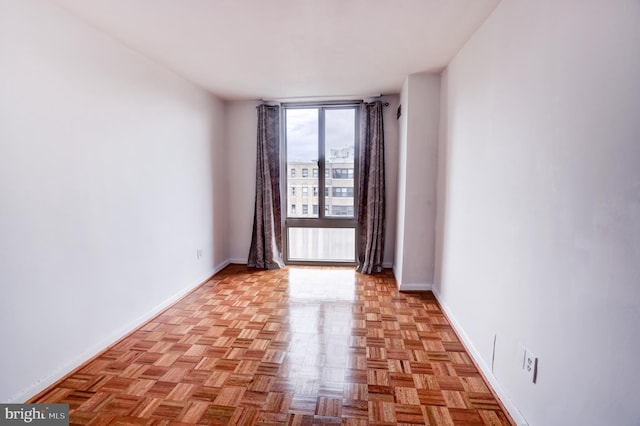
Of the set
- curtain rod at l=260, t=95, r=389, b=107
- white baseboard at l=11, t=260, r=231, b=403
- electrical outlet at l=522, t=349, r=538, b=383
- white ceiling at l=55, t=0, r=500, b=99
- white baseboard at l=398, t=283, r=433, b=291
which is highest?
curtain rod at l=260, t=95, r=389, b=107

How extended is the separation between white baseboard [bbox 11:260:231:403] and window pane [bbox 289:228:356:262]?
165cm

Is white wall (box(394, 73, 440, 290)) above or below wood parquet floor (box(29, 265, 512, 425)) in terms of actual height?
above

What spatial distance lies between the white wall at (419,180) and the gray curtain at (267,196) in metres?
1.73

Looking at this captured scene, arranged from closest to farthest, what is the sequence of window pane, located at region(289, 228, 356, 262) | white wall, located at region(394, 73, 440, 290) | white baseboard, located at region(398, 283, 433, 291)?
white wall, located at region(394, 73, 440, 290)
white baseboard, located at region(398, 283, 433, 291)
window pane, located at region(289, 228, 356, 262)

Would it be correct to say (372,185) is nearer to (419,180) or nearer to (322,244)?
(419,180)

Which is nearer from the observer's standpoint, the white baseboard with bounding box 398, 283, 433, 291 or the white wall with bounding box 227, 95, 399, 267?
the white baseboard with bounding box 398, 283, 433, 291

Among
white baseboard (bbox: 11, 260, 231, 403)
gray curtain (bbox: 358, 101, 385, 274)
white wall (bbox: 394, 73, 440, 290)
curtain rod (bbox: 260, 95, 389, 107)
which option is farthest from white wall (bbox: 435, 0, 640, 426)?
white baseboard (bbox: 11, 260, 231, 403)

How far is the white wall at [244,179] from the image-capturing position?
4.19m

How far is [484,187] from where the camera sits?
206 centimetres

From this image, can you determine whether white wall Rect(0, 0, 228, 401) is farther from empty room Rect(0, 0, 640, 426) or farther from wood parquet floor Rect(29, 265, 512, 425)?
wood parquet floor Rect(29, 265, 512, 425)

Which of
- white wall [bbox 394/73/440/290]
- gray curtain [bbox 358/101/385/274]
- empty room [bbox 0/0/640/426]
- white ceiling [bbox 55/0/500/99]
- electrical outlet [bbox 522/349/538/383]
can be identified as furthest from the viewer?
gray curtain [bbox 358/101/385/274]

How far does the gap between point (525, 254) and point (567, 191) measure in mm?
417

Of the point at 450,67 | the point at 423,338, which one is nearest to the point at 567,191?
the point at 423,338

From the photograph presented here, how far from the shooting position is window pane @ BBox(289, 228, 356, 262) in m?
4.49
